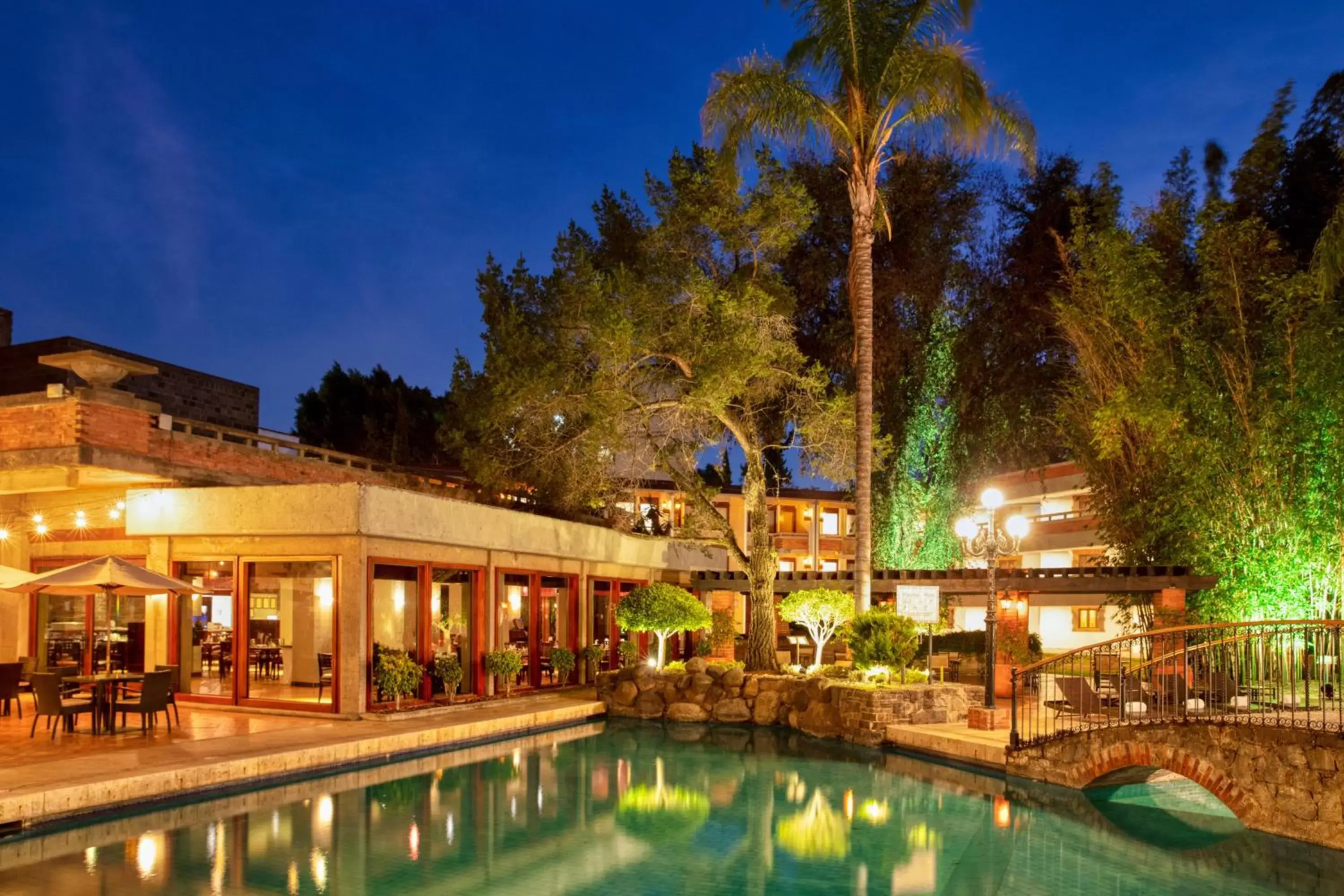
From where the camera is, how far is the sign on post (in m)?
18.2

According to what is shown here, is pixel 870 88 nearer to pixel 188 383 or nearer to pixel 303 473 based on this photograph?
pixel 303 473

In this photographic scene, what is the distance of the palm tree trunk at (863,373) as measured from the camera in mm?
18625

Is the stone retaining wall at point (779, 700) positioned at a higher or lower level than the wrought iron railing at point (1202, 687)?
lower

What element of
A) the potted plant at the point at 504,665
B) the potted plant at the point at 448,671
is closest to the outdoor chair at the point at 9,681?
the potted plant at the point at 448,671

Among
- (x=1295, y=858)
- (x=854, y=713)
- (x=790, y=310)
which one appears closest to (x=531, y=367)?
(x=790, y=310)

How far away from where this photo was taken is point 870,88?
17.9m

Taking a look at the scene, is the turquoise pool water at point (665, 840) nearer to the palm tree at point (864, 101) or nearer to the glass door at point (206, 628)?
the glass door at point (206, 628)

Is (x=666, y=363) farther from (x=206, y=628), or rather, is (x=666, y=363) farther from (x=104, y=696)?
(x=104, y=696)

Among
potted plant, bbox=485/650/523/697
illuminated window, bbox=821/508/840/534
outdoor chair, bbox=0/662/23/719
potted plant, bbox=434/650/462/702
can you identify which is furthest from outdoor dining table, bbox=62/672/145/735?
illuminated window, bbox=821/508/840/534

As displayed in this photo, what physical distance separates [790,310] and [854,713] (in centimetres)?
864

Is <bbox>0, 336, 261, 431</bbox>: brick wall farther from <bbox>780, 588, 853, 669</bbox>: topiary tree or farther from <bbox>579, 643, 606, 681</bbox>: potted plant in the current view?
<bbox>780, 588, 853, 669</bbox>: topiary tree

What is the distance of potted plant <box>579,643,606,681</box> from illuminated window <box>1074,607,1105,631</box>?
64.2 ft

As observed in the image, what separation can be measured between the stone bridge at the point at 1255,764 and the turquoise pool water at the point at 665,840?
0.86 feet

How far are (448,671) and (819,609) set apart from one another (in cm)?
683
